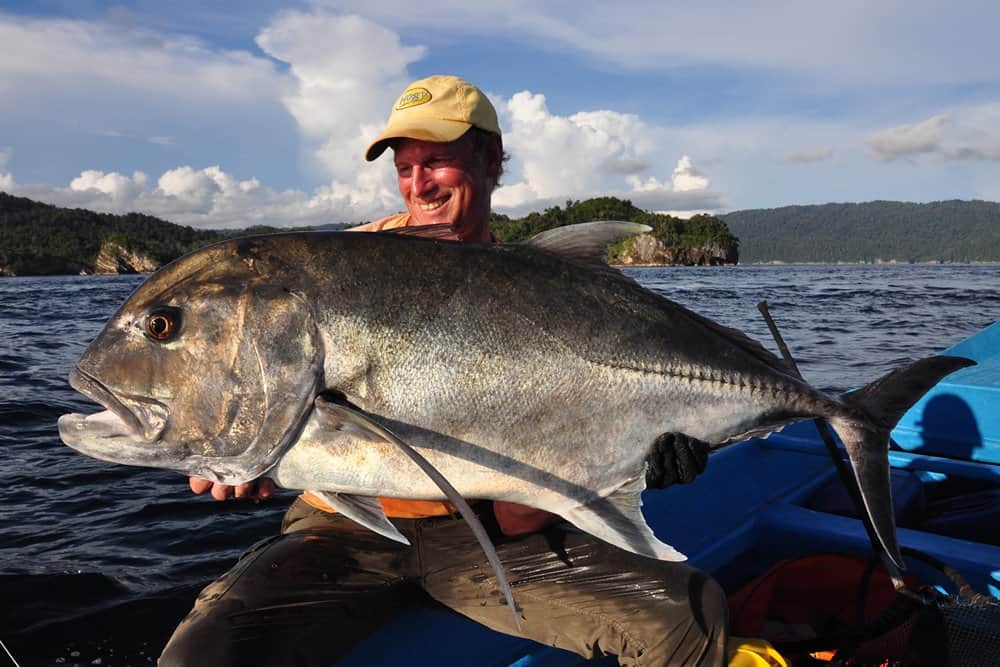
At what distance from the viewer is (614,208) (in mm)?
132000

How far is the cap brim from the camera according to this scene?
3303 millimetres

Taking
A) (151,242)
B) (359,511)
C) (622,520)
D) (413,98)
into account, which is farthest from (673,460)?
(151,242)

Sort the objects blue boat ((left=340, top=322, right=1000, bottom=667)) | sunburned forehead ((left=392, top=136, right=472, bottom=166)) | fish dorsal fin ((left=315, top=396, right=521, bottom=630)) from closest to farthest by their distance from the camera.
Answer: fish dorsal fin ((left=315, top=396, right=521, bottom=630)), blue boat ((left=340, top=322, right=1000, bottom=667)), sunburned forehead ((left=392, top=136, right=472, bottom=166))

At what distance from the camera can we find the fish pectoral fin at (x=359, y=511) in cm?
213

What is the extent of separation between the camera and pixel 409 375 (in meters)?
2.09

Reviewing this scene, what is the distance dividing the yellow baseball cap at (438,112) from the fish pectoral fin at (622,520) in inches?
75.9

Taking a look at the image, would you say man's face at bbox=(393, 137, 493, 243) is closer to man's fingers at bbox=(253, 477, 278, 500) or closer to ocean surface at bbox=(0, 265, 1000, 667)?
man's fingers at bbox=(253, 477, 278, 500)

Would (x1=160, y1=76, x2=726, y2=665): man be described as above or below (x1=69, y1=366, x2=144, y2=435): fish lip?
below

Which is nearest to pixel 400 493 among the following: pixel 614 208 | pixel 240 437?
pixel 240 437

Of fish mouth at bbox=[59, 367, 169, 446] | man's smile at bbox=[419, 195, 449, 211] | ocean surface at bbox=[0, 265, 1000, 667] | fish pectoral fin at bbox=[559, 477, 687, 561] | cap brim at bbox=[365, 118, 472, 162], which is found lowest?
ocean surface at bbox=[0, 265, 1000, 667]

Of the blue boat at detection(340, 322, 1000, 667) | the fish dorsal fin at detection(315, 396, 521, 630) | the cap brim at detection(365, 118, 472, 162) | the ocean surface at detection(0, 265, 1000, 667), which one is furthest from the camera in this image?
the ocean surface at detection(0, 265, 1000, 667)

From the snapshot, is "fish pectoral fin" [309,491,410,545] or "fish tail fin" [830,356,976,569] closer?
"fish pectoral fin" [309,491,410,545]

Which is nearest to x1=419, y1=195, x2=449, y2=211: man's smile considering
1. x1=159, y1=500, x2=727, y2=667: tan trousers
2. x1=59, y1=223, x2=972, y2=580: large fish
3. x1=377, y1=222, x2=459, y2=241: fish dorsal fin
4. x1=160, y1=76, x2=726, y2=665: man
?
x1=160, y1=76, x2=726, y2=665: man

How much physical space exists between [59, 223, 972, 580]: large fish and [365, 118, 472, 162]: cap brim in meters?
1.17
